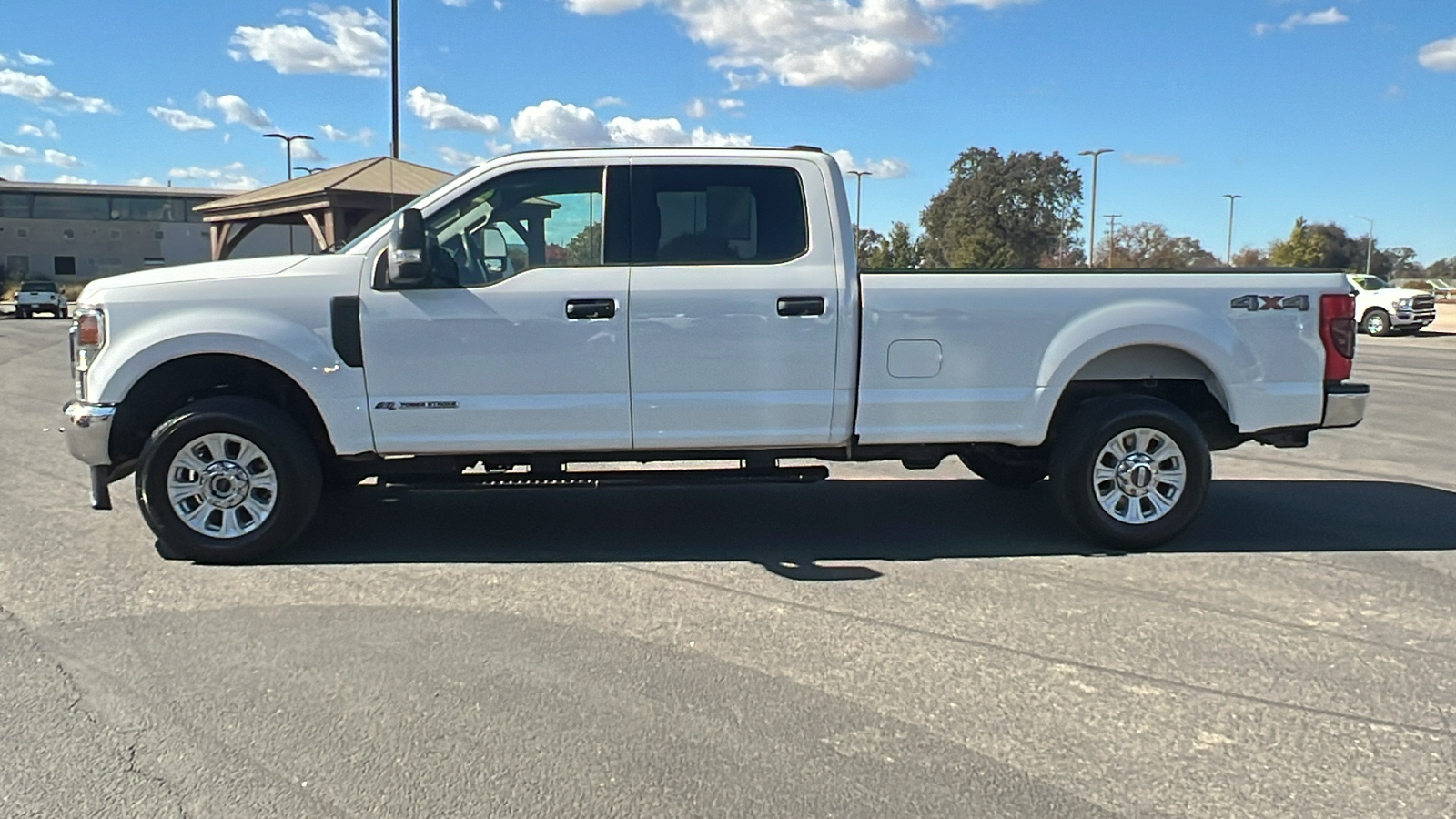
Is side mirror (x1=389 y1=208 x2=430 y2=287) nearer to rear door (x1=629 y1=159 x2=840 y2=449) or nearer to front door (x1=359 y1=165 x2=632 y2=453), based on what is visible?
front door (x1=359 y1=165 x2=632 y2=453)

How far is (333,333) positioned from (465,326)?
66 centimetres

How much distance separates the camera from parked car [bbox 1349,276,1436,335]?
30016mm

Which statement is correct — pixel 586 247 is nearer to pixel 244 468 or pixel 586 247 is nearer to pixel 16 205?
pixel 244 468

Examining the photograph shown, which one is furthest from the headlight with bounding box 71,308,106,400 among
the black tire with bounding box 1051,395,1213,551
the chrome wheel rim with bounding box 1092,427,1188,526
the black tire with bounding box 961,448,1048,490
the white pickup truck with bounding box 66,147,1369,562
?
the chrome wheel rim with bounding box 1092,427,1188,526

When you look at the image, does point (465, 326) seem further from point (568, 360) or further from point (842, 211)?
point (842, 211)

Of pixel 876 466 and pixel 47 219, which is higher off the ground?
pixel 47 219

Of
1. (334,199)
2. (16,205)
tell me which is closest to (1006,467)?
(334,199)

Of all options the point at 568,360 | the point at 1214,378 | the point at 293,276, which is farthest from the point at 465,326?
the point at 1214,378

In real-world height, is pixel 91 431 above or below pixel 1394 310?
below

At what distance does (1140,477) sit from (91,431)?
5.45 meters

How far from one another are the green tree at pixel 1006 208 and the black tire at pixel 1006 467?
36902 millimetres

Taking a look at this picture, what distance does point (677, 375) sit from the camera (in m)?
5.50

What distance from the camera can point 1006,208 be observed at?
50562mm

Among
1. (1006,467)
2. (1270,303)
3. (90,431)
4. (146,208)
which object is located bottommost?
(1006,467)
